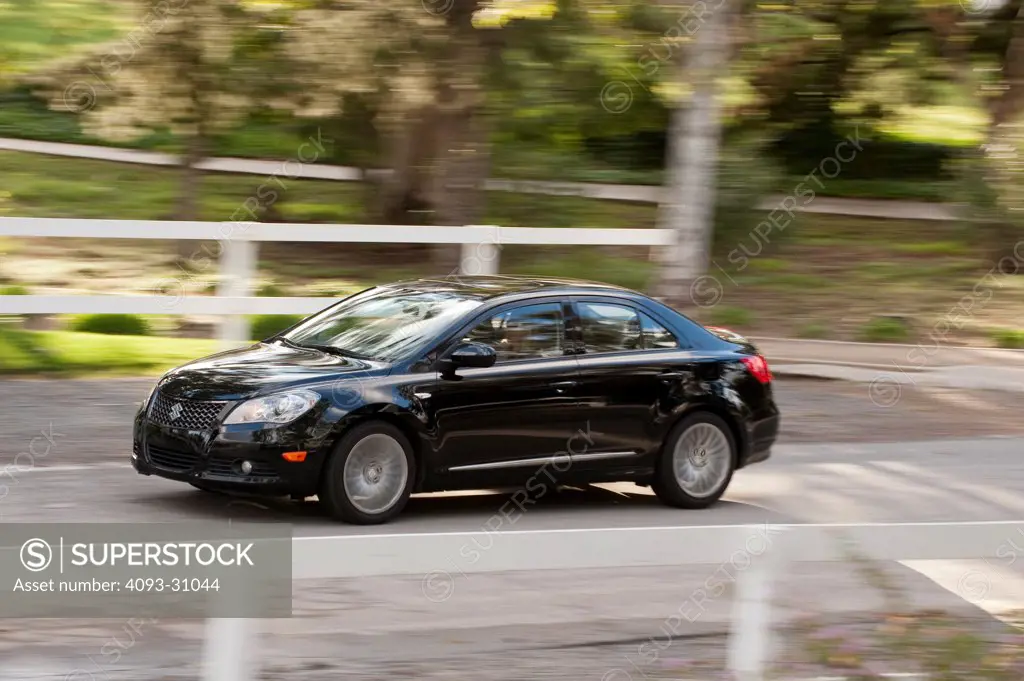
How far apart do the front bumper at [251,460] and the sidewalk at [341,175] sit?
15.3 meters

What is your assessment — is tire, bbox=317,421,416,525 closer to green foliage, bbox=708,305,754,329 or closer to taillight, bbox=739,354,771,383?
taillight, bbox=739,354,771,383

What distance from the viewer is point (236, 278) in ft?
47.6

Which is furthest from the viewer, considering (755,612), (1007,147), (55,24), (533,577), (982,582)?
(1007,147)

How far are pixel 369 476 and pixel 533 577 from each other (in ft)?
4.15

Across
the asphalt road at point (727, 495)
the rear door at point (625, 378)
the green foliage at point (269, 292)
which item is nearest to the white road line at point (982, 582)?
the asphalt road at point (727, 495)

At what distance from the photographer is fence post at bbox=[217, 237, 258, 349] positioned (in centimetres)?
1447

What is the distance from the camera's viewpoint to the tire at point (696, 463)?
398 inches

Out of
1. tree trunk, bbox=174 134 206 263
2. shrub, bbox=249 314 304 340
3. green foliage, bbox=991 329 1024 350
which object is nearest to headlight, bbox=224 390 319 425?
shrub, bbox=249 314 304 340

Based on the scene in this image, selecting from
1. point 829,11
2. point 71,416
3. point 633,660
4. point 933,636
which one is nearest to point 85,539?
point 633,660

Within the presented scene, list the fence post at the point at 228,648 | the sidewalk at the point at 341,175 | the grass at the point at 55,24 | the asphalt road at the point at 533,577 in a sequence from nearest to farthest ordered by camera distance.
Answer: the fence post at the point at 228,648
the asphalt road at the point at 533,577
the grass at the point at 55,24
the sidewalk at the point at 341,175

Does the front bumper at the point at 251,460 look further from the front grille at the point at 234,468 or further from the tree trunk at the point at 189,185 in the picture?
the tree trunk at the point at 189,185

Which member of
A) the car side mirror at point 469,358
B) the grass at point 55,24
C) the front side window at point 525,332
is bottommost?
the car side mirror at point 469,358

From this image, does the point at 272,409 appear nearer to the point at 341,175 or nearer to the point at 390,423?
the point at 390,423

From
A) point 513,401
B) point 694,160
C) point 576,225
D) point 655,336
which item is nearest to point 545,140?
point 576,225
